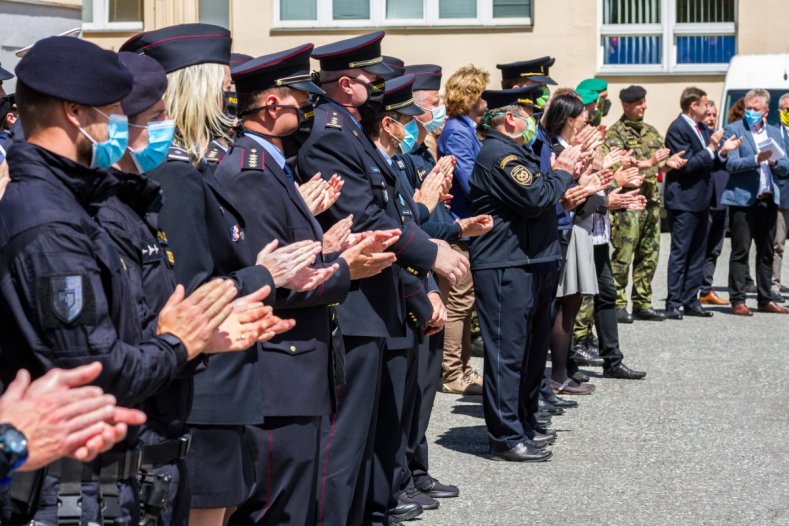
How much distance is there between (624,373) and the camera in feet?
32.7

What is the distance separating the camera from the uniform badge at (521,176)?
23.9ft

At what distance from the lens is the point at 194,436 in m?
3.95

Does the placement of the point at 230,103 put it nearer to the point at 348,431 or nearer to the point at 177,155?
the point at 177,155

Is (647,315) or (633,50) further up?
(633,50)

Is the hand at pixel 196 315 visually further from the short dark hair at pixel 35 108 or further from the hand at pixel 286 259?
the hand at pixel 286 259

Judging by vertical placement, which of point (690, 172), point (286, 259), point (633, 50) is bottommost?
point (690, 172)

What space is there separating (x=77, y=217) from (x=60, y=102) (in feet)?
0.94

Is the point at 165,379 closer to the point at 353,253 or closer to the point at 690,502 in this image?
Result: the point at 353,253

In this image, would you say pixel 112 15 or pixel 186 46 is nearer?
pixel 186 46

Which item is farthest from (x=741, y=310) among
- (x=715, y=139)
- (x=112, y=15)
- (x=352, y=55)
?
(x=112, y=15)

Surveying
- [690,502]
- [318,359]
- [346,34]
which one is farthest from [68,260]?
[346,34]

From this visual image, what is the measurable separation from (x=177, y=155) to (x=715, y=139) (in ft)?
31.7

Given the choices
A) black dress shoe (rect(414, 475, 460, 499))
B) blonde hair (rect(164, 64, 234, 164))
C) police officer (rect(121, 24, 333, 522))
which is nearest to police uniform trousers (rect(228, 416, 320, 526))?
police officer (rect(121, 24, 333, 522))

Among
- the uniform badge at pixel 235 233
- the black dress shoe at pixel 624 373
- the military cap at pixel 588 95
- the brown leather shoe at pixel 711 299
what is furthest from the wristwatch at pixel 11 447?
the brown leather shoe at pixel 711 299
